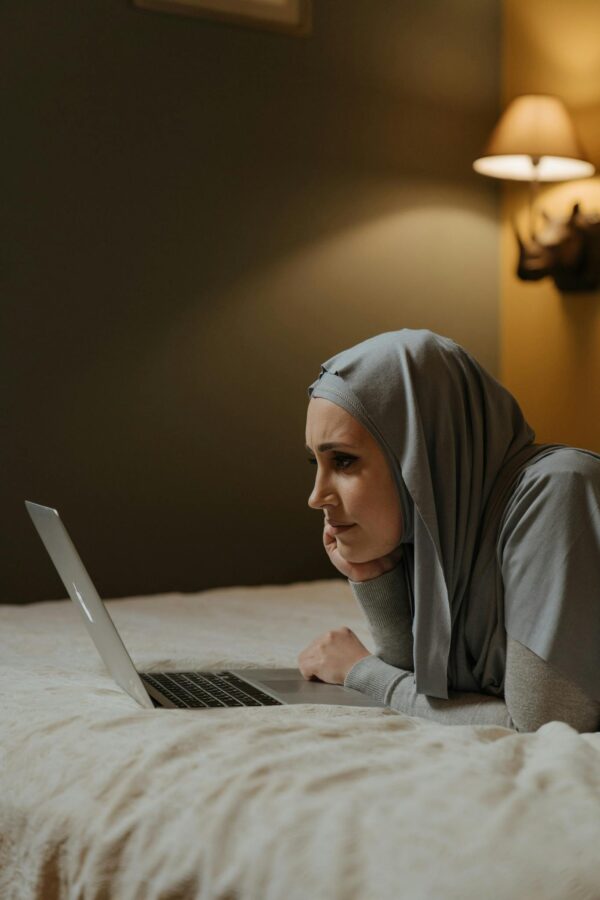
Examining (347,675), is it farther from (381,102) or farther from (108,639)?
(381,102)

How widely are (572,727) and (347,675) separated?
1.46 ft

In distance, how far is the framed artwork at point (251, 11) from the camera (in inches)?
123

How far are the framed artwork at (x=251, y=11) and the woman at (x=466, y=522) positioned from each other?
2.05 m

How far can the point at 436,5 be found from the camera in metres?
3.59

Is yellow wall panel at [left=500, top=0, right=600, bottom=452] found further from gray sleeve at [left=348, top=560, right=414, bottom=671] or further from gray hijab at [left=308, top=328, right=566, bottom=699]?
gray hijab at [left=308, top=328, right=566, bottom=699]

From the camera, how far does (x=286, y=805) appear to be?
36.4 inches

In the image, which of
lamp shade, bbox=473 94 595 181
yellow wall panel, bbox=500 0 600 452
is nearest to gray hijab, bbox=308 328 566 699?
lamp shade, bbox=473 94 595 181

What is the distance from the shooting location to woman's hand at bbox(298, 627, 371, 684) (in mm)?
1614

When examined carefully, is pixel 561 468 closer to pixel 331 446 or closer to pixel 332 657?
pixel 331 446

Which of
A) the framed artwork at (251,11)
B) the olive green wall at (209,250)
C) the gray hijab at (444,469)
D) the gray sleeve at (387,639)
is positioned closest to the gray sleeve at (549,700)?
the gray hijab at (444,469)

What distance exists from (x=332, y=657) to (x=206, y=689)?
206mm

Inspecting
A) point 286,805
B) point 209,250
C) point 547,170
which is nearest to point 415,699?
point 286,805

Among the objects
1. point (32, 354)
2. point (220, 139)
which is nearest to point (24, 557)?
point (32, 354)

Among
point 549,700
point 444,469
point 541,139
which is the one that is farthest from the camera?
point 541,139
